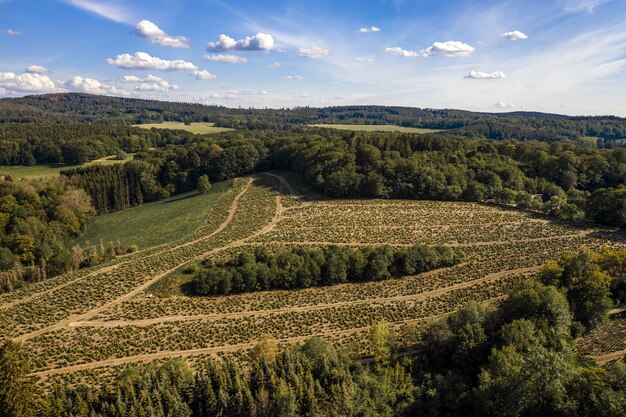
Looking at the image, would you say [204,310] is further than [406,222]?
No

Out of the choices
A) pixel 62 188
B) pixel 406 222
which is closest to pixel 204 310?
pixel 406 222

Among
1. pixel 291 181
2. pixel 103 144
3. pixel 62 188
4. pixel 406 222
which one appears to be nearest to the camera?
pixel 406 222

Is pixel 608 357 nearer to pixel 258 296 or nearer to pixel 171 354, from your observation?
pixel 258 296

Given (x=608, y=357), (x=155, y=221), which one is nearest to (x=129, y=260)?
(x=155, y=221)

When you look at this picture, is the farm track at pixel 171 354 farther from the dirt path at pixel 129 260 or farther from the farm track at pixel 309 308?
the dirt path at pixel 129 260

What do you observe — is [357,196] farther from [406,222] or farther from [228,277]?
[228,277]

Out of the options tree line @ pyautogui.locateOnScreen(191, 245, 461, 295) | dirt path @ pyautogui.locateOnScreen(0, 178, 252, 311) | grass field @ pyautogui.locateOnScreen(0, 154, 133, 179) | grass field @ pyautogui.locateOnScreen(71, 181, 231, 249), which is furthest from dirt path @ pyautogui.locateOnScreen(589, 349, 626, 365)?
grass field @ pyautogui.locateOnScreen(0, 154, 133, 179)

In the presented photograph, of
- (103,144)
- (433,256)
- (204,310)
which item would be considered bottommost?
(204,310)
